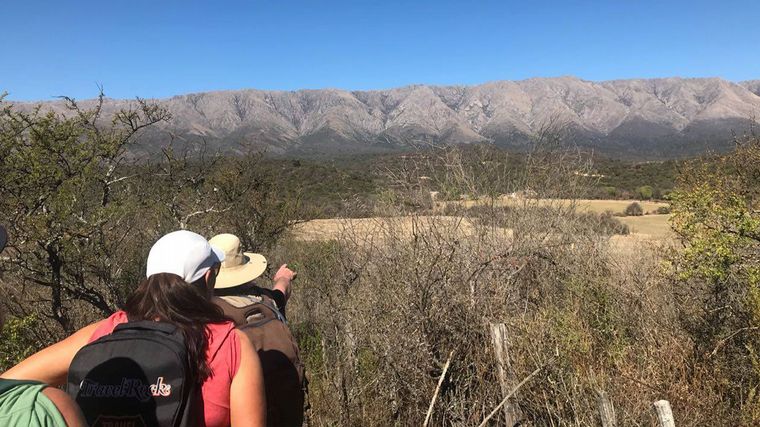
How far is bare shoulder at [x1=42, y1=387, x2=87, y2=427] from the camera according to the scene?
965 millimetres

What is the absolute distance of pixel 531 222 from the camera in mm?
6566

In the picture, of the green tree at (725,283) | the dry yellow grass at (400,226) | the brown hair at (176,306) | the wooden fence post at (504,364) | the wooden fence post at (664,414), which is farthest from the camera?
the dry yellow grass at (400,226)

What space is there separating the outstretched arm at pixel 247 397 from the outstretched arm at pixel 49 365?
55cm

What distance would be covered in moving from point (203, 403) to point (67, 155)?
5.49 metres

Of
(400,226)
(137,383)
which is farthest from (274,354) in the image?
(400,226)

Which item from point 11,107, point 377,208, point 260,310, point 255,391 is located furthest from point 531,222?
point 11,107

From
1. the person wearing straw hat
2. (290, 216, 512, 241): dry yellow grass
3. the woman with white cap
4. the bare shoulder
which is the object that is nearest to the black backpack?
the woman with white cap

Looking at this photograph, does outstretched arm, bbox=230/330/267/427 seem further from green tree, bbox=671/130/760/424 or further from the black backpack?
green tree, bbox=671/130/760/424

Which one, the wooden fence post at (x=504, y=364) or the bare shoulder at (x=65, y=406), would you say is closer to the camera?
the bare shoulder at (x=65, y=406)

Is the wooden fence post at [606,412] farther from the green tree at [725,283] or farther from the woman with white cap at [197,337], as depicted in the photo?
the woman with white cap at [197,337]

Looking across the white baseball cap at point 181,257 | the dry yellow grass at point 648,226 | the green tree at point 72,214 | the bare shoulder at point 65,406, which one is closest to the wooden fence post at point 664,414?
the white baseball cap at point 181,257

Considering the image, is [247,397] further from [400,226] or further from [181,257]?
[400,226]

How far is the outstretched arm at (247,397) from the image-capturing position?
139 centimetres

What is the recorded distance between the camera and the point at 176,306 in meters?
1.46
